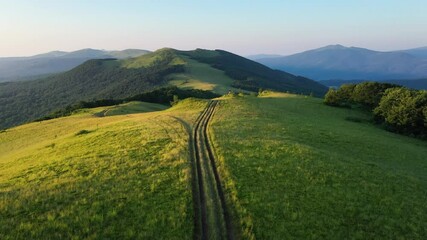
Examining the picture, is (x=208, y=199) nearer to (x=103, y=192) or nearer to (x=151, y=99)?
(x=103, y=192)

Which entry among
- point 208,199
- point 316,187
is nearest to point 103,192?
point 208,199

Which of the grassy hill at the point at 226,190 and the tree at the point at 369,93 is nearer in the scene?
the grassy hill at the point at 226,190

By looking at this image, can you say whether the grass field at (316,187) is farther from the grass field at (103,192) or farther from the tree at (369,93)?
the tree at (369,93)

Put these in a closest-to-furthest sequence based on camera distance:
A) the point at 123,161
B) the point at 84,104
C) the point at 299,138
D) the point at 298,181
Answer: the point at 298,181 < the point at 123,161 < the point at 299,138 < the point at 84,104

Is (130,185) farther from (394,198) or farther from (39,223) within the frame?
(394,198)

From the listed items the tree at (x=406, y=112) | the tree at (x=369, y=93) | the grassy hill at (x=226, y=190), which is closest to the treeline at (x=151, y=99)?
the tree at (x=369, y=93)

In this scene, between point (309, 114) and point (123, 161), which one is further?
point (309, 114)

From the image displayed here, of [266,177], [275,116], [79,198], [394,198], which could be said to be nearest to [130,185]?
[79,198]

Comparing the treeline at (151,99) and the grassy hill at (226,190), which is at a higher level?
the grassy hill at (226,190)
